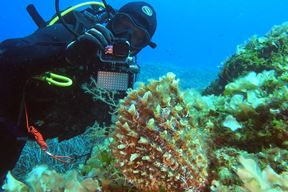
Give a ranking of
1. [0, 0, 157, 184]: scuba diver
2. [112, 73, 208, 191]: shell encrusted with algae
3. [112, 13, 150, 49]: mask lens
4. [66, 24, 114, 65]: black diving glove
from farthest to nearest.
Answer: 1. [112, 13, 150, 49]: mask lens
2. [0, 0, 157, 184]: scuba diver
3. [66, 24, 114, 65]: black diving glove
4. [112, 73, 208, 191]: shell encrusted with algae

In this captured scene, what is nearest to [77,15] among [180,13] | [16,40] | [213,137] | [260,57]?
[16,40]

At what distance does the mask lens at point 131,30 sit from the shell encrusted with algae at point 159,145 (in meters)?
2.51

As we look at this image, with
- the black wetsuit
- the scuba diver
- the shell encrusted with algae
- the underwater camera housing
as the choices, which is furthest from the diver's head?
the shell encrusted with algae

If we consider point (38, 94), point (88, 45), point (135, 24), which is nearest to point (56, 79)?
point (38, 94)

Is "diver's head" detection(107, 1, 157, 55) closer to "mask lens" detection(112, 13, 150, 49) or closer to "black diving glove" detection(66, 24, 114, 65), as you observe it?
"mask lens" detection(112, 13, 150, 49)

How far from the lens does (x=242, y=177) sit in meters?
1.44

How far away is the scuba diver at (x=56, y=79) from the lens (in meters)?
3.06

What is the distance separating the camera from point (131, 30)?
4.05 meters

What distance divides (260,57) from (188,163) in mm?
2857

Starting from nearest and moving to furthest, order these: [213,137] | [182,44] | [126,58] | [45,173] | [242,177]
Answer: [242,177]
[45,173]
[213,137]
[126,58]
[182,44]

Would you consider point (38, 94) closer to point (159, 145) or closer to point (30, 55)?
point (30, 55)

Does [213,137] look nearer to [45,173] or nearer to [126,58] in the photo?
[45,173]

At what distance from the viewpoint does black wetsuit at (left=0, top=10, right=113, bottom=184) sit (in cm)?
321

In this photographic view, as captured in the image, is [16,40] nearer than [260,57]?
Yes
